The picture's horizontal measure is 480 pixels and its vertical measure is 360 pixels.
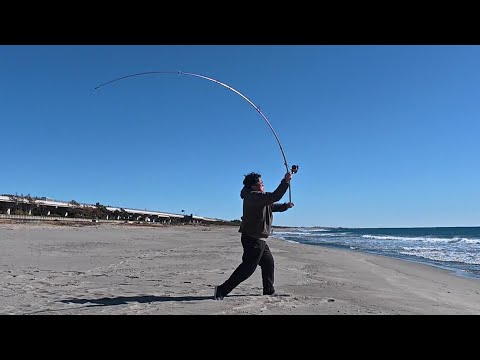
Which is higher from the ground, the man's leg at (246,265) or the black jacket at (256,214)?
the black jacket at (256,214)

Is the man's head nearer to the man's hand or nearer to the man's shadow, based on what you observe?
the man's hand

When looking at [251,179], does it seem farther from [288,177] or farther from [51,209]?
[51,209]

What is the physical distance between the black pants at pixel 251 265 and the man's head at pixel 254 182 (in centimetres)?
65

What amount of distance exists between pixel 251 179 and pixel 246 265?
1096 millimetres

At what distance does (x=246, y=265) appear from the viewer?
16.3 feet

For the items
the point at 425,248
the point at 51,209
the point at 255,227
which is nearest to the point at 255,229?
the point at 255,227

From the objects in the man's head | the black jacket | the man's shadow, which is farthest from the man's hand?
the man's shadow

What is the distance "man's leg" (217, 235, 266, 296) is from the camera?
493 centimetres

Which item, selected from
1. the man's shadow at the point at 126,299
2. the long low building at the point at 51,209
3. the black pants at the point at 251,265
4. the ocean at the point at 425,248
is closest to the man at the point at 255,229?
the black pants at the point at 251,265

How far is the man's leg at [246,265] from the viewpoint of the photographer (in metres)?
4.93

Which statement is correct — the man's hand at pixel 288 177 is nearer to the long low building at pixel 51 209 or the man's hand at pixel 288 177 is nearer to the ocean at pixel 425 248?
the ocean at pixel 425 248
